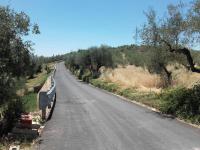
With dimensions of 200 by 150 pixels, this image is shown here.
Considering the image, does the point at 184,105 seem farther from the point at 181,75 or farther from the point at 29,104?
the point at 181,75

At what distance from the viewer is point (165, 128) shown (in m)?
14.7

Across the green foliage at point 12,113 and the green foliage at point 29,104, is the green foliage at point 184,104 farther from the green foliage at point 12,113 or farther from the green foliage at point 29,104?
the green foliage at point 12,113

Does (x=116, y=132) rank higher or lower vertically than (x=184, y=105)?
lower

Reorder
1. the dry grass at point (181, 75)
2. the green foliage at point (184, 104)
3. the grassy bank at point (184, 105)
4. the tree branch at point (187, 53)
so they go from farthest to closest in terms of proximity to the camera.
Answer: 1. the dry grass at point (181, 75)
2. the tree branch at point (187, 53)
3. the green foliage at point (184, 104)
4. the grassy bank at point (184, 105)

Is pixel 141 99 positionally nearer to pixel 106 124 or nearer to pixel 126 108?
pixel 126 108

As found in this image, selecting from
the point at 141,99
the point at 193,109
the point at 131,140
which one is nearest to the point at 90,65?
the point at 141,99

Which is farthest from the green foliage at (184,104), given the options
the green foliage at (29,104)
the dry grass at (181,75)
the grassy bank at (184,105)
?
the dry grass at (181,75)

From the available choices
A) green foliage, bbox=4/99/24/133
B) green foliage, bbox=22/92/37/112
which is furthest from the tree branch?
green foliage, bbox=4/99/24/133

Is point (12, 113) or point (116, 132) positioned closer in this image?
point (116, 132)

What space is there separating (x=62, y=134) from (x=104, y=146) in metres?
2.49

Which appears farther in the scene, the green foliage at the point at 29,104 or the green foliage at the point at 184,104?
the green foliage at the point at 29,104

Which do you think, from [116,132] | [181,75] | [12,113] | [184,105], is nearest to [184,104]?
[184,105]

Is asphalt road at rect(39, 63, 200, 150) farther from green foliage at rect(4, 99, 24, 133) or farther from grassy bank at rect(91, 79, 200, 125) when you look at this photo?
green foliage at rect(4, 99, 24, 133)

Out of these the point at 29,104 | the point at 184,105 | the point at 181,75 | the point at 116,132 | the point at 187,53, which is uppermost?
the point at 187,53
